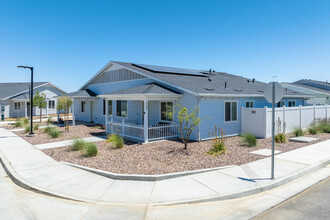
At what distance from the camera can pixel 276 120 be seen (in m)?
14.4

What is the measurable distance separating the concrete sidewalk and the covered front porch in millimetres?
4885

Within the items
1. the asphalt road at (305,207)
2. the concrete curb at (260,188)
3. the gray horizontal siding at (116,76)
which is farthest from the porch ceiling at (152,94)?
the asphalt road at (305,207)

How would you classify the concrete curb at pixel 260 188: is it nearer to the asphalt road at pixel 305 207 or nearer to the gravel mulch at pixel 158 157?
the asphalt road at pixel 305 207

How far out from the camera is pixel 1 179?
7.08 m

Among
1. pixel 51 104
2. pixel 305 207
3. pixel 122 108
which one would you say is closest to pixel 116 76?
pixel 122 108

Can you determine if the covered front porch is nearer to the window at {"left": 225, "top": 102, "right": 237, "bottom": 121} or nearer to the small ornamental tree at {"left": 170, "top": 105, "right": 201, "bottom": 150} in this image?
the small ornamental tree at {"left": 170, "top": 105, "right": 201, "bottom": 150}

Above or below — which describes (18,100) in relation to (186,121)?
above

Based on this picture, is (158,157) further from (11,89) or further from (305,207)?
(11,89)

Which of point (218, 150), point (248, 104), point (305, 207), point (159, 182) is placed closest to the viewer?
point (305, 207)

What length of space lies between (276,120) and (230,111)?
294 cm

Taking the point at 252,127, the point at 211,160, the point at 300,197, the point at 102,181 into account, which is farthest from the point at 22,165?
the point at 252,127

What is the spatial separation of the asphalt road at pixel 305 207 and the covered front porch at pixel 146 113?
662cm

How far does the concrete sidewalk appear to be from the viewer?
18.0ft

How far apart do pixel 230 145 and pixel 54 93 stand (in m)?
31.3
